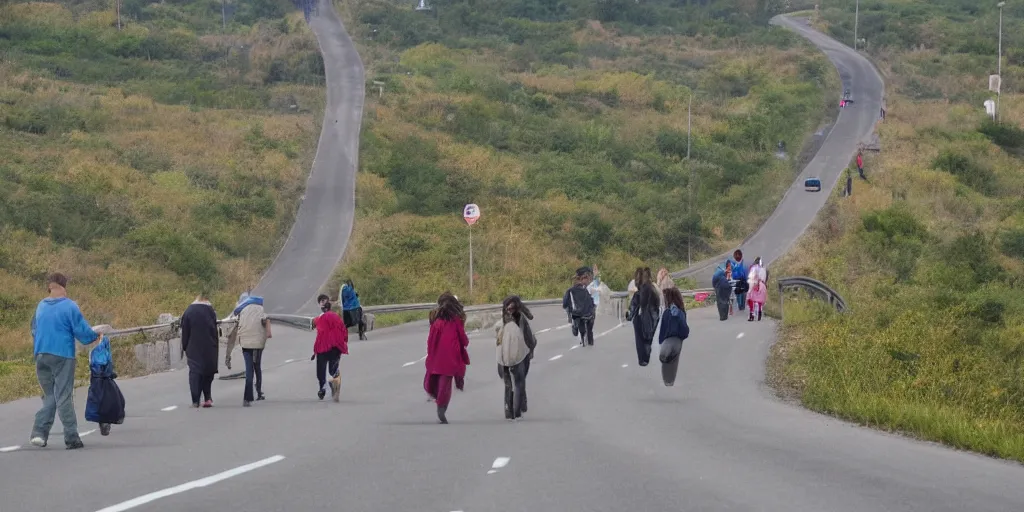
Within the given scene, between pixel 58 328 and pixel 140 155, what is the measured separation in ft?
187

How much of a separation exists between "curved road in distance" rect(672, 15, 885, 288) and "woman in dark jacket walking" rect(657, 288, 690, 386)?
37.5 m

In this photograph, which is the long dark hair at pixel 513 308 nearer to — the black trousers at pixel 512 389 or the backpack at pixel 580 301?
the black trousers at pixel 512 389

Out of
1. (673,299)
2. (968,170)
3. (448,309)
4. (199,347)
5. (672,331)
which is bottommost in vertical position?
(672,331)

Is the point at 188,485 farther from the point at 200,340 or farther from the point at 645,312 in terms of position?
the point at 645,312

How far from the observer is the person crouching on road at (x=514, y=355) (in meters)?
17.3

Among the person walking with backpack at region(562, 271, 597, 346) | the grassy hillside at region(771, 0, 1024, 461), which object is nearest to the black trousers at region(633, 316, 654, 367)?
the grassy hillside at region(771, 0, 1024, 461)

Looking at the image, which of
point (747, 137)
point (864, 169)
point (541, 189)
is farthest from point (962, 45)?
point (541, 189)

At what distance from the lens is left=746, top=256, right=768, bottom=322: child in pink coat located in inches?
1368

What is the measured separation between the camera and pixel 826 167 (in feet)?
276

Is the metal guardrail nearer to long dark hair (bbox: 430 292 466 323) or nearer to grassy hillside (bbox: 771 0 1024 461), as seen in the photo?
grassy hillside (bbox: 771 0 1024 461)

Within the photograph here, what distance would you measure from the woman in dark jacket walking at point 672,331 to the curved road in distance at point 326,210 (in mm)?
28050

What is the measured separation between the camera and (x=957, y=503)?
400 inches

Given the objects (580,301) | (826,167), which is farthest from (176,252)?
(826,167)

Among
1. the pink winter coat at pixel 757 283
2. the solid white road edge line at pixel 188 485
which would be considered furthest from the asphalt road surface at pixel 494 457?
the pink winter coat at pixel 757 283
